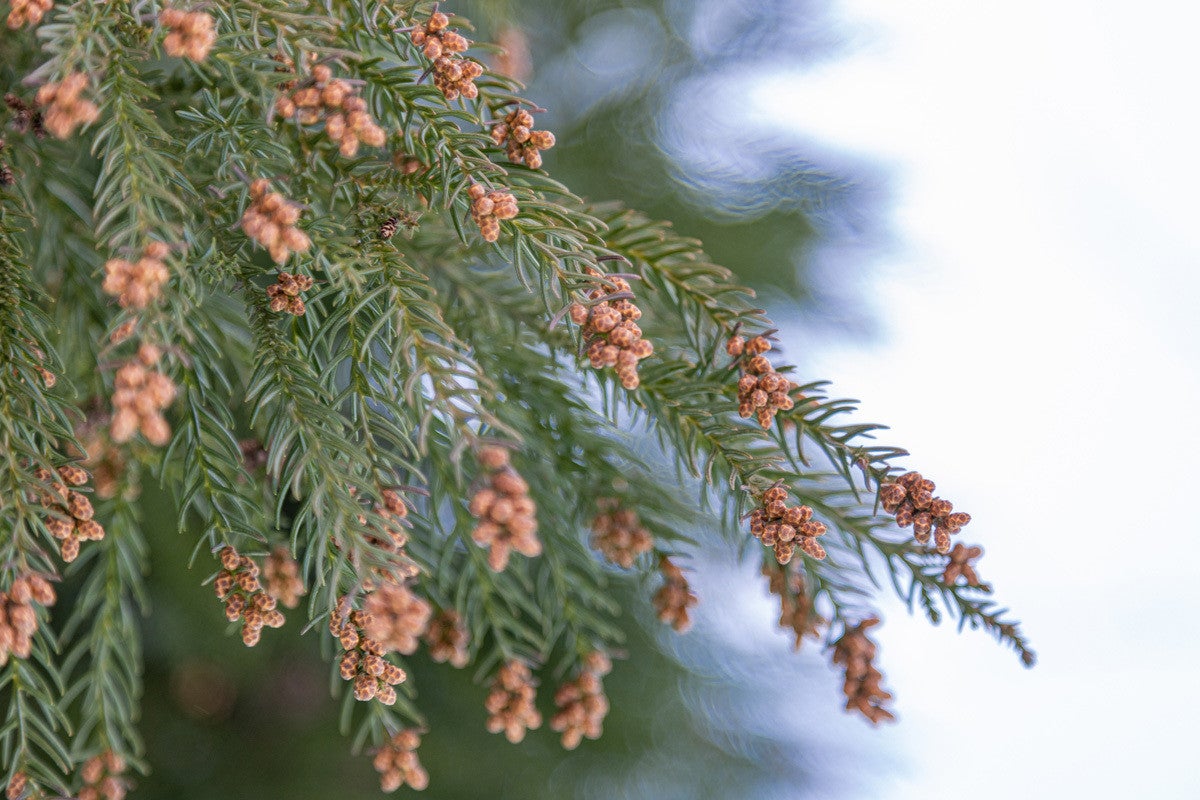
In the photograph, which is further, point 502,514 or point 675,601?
point 675,601

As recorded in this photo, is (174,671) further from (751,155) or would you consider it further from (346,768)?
(751,155)

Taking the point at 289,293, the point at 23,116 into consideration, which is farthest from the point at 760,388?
the point at 23,116

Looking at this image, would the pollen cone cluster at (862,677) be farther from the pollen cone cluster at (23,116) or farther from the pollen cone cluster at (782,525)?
the pollen cone cluster at (23,116)

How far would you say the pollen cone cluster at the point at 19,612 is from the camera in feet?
0.79

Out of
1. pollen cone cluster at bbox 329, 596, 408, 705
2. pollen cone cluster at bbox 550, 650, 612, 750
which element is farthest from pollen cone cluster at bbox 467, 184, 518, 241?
pollen cone cluster at bbox 550, 650, 612, 750

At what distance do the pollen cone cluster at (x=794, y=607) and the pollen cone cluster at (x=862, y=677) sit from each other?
14 millimetres

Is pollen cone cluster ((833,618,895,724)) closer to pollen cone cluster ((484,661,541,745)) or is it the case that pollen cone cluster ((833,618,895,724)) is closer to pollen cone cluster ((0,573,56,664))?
pollen cone cluster ((484,661,541,745))

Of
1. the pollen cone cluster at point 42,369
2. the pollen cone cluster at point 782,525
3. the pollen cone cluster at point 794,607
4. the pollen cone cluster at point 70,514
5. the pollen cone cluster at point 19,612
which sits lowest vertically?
the pollen cone cluster at point 19,612

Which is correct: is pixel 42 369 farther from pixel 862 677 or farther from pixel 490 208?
pixel 862 677

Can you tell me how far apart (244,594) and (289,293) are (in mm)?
92

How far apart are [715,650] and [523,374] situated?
33 centimetres

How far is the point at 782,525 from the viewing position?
27 centimetres

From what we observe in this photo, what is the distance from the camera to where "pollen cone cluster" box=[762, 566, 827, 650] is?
0.36m

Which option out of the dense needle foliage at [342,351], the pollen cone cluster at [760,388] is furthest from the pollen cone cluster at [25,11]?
the pollen cone cluster at [760,388]
